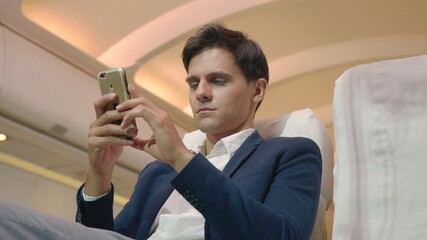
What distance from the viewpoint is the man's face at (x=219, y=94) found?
1.50m

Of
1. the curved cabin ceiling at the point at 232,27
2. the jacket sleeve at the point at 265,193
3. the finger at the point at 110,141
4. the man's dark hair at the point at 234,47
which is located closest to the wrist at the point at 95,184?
the finger at the point at 110,141

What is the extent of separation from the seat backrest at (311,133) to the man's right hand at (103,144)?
0.42 metres

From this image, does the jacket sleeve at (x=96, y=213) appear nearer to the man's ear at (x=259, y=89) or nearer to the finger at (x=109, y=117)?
the finger at (x=109, y=117)

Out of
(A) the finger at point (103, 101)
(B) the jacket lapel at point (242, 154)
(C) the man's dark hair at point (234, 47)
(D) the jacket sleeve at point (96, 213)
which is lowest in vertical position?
(D) the jacket sleeve at point (96, 213)

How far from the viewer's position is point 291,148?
134 centimetres

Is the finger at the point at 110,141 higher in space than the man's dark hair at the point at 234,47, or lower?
lower

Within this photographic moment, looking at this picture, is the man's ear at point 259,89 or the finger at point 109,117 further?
the man's ear at point 259,89

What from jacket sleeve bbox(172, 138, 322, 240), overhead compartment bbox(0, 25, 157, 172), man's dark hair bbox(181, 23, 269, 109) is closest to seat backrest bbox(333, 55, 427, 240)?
jacket sleeve bbox(172, 138, 322, 240)

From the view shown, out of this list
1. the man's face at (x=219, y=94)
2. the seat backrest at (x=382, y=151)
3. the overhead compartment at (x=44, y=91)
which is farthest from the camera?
the overhead compartment at (x=44, y=91)

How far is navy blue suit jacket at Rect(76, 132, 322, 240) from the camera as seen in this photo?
1036 mm

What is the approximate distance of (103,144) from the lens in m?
1.37

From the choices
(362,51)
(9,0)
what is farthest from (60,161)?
(362,51)

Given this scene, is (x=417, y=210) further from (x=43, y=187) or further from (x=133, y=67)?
(x=43, y=187)

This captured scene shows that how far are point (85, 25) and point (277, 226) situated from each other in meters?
3.07
